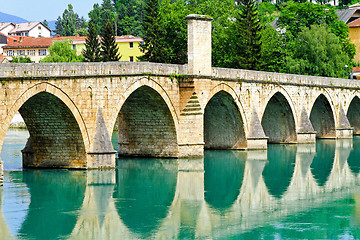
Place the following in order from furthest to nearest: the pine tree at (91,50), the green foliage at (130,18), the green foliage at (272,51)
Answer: the green foliage at (130,18)
the pine tree at (91,50)
the green foliage at (272,51)

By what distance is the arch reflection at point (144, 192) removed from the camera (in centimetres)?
2395

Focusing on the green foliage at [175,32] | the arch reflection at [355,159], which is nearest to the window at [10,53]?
the green foliage at [175,32]

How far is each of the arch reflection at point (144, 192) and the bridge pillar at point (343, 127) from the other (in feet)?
76.5

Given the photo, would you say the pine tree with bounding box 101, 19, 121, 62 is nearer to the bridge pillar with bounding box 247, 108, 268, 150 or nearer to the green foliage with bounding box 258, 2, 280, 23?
the bridge pillar with bounding box 247, 108, 268, 150

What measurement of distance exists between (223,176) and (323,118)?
980 inches

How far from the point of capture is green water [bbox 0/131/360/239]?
22672 millimetres

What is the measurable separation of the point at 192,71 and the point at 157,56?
26971 millimetres

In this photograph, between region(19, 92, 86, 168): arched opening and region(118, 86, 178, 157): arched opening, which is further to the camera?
region(118, 86, 178, 157): arched opening

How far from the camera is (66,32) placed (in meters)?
133

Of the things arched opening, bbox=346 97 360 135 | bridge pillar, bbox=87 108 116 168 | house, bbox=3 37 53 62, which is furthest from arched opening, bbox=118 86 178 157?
house, bbox=3 37 53 62

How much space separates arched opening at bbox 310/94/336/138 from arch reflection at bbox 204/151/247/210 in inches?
623

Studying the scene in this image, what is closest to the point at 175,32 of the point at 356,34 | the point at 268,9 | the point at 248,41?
the point at 248,41

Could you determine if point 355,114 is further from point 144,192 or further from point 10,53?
point 10,53

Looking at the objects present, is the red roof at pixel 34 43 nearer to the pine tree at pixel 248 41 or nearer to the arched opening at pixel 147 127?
the pine tree at pixel 248 41
